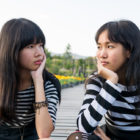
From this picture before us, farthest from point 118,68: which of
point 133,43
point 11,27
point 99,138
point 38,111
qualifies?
point 11,27

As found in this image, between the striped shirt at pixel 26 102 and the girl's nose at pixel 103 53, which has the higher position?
the girl's nose at pixel 103 53

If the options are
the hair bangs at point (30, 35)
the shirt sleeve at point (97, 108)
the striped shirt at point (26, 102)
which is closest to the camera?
the shirt sleeve at point (97, 108)

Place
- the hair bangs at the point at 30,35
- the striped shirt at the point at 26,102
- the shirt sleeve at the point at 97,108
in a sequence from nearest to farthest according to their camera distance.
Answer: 1. the shirt sleeve at the point at 97,108
2. the hair bangs at the point at 30,35
3. the striped shirt at the point at 26,102

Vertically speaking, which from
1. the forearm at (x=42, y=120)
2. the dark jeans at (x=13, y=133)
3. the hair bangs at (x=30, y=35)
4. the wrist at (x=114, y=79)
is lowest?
the dark jeans at (x=13, y=133)

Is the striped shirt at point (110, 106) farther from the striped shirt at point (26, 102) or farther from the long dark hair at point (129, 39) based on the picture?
the striped shirt at point (26, 102)

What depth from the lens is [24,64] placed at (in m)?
1.91

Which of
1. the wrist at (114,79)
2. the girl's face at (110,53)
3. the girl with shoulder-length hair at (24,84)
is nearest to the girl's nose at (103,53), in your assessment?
the girl's face at (110,53)

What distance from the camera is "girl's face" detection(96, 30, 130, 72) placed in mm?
1858

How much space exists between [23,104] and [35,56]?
14.9 inches

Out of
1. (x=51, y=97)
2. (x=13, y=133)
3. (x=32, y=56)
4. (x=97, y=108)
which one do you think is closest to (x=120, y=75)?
(x=97, y=108)

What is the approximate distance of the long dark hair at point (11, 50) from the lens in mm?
1847

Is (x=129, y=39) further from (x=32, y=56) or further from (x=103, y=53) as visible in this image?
(x=32, y=56)

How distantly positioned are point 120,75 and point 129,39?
0.91ft

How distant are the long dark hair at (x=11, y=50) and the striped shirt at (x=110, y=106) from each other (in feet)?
1.65
